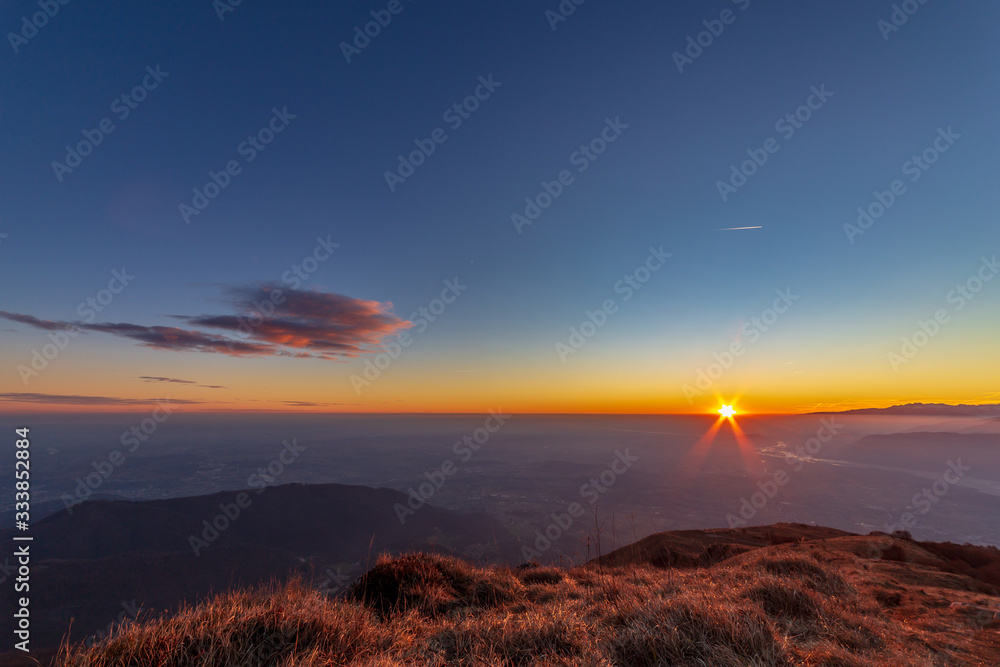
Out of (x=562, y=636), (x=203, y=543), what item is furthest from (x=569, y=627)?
(x=203, y=543)

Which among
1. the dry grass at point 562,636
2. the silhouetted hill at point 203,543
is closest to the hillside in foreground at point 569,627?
the dry grass at point 562,636

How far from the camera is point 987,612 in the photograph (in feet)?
20.5

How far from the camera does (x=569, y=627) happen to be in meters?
4.23

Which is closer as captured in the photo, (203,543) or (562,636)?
(562,636)

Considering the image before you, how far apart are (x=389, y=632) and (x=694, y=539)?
2086 centimetres

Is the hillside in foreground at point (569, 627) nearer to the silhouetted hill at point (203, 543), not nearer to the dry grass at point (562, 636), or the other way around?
the dry grass at point (562, 636)

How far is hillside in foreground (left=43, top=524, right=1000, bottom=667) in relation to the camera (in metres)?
3.45

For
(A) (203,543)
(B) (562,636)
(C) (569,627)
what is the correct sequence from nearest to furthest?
1. (B) (562,636)
2. (C) (569,627)
3. (A) (203,543)

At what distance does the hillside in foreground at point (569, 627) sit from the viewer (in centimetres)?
345

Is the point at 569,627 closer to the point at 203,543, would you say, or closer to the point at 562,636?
the point at 562,636

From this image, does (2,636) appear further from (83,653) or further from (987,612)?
(987,612)

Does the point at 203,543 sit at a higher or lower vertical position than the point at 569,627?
lower

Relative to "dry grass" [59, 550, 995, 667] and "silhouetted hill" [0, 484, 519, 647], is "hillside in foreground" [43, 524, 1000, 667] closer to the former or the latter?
"dry grass" [59, 550, 995, 667]

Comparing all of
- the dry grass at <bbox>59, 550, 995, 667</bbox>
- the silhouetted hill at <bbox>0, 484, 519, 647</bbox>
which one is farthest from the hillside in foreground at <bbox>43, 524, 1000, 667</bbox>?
the silhouetted hill at <bbox>0, 484, 519, 647</bbox>
